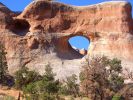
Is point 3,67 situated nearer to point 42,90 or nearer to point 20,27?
point 42,90

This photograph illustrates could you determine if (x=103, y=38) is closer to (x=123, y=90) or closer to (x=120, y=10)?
(x=120, y=10)

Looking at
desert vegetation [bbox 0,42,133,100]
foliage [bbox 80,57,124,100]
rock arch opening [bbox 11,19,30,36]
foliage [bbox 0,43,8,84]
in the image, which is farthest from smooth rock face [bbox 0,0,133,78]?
foliage [bbox 80,57,124,100]

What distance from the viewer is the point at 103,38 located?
52.7 meters

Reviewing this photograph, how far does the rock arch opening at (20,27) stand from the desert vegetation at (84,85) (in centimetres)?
899

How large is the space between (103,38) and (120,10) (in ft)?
13.0

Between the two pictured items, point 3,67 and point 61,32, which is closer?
point 3,67

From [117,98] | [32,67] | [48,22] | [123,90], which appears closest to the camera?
[117,98]

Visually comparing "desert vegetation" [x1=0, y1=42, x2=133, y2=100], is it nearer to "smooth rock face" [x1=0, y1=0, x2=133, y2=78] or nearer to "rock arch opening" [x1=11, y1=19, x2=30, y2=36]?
"smooth rock face" [x1=0, y1=0, x2=133, y2=78]

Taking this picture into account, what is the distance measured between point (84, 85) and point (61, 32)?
1641 centimetres

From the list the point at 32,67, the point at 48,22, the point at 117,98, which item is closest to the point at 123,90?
the point at 117,98

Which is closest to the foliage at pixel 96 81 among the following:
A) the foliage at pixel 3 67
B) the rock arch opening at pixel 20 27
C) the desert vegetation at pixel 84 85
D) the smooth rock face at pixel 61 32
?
the desert vegetation at pixel 84 85

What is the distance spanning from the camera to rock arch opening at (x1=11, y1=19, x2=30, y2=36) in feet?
171

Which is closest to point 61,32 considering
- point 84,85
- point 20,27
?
point 20,27

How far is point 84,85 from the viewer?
3722 cm
